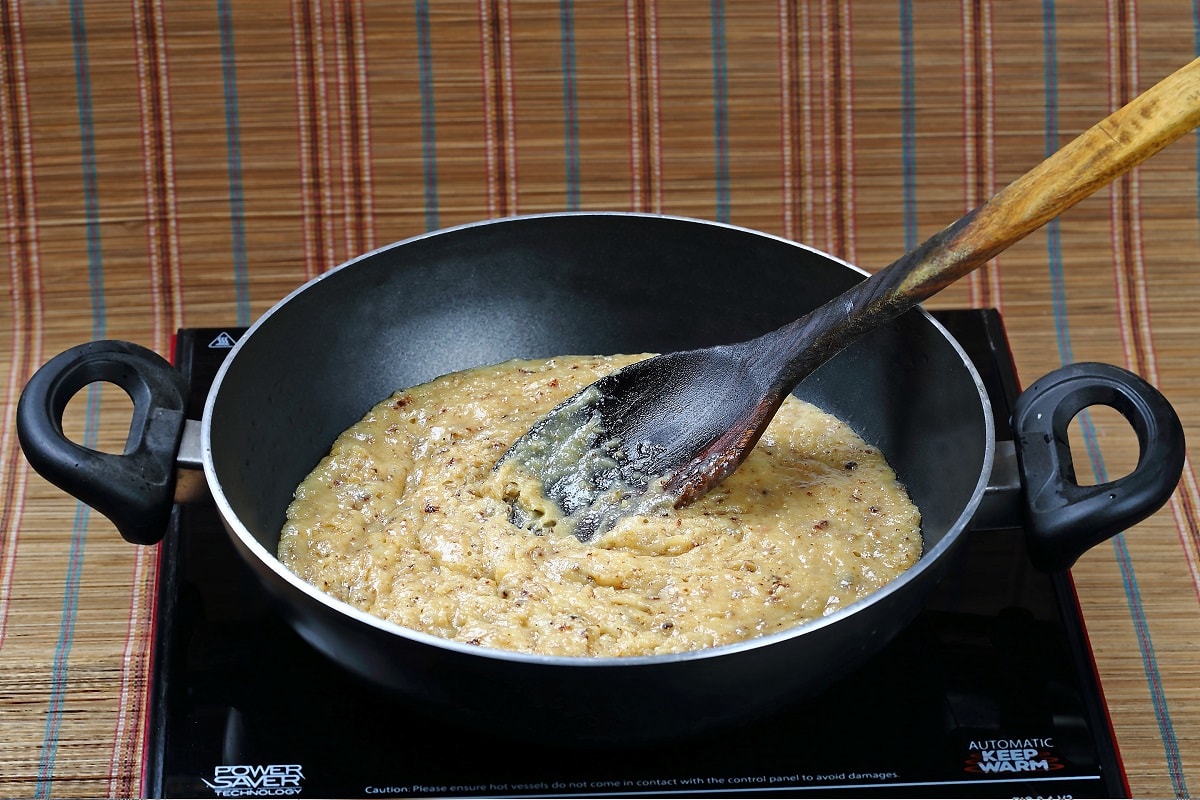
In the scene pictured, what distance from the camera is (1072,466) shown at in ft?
4.95

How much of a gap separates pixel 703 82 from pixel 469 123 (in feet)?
1.44

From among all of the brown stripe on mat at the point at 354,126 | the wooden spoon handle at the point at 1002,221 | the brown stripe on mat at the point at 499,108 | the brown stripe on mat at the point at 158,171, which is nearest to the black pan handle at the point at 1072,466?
Result: the wooden spoon handle at the point at 1002,221

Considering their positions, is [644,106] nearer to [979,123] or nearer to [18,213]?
[979,123]

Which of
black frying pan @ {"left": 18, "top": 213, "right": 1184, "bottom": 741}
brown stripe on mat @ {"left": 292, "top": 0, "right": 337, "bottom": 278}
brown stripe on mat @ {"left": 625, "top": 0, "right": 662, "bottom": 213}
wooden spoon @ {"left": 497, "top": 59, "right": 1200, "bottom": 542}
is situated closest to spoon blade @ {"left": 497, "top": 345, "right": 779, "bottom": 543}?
wooden spoon @ {"left": 497, "top": 59, "right": 1200, "bottom": 542}

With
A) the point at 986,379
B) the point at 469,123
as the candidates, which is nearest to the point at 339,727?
the point at 986,379

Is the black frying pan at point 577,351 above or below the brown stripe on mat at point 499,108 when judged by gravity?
below

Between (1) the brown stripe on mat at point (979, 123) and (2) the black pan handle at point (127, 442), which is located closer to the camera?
(2) the black pan handle at point (127, 442)

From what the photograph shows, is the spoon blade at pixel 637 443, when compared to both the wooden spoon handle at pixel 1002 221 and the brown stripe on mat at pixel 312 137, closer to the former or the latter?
the wooden spoon handle at pixel 1002 221

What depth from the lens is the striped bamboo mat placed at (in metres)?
2.35

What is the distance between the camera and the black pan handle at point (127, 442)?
1.47 meters

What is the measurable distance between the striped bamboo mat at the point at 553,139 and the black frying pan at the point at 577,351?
0.48 metres

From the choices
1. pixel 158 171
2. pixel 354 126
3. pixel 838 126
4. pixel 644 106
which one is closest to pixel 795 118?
pixel 838 126

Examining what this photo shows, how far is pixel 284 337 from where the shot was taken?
181 centimetres

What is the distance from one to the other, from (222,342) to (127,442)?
57 centimetres
